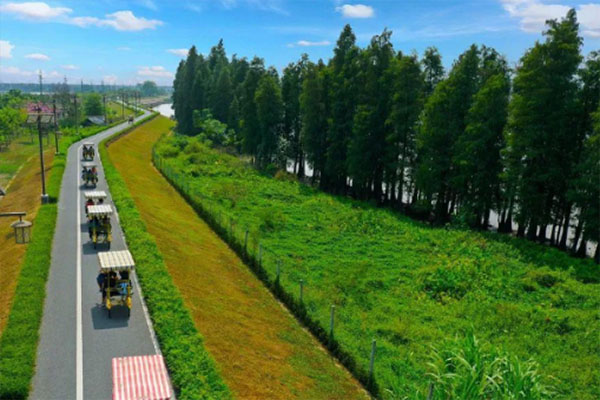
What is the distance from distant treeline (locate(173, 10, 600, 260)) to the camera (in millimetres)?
27953

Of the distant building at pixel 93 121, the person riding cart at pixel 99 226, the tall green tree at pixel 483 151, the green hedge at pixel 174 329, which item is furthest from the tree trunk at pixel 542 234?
the distant building at pixel 93 121

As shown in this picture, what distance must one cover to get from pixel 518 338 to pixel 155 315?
1334 cm

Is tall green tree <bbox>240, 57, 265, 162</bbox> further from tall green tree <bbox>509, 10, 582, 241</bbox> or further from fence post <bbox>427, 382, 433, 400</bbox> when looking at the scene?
fence post <bbox>427, 382, 433, 400</bbox>

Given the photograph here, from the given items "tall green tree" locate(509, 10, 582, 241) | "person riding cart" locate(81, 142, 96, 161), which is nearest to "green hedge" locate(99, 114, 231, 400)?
"tall green tree" locate(509, 10, 582, 241)

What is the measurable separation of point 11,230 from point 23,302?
12747 millimetres

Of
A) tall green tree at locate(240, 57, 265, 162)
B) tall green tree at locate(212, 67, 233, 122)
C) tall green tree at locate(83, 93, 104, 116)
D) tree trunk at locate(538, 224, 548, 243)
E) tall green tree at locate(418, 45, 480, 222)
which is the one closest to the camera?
tree trunk at locate(538, 224, 548, 243)

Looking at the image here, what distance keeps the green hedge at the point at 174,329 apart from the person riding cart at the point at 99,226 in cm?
114

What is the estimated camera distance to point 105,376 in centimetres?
1282

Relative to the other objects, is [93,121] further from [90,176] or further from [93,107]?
[90,176]

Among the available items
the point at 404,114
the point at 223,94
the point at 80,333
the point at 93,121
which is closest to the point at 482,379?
the point at 80,333

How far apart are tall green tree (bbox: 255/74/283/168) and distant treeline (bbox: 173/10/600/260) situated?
2.57 feet

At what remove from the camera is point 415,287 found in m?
22.2

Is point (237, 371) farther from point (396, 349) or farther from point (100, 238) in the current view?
point (100, 238)

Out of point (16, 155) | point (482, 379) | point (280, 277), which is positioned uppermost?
point (482, 379)
